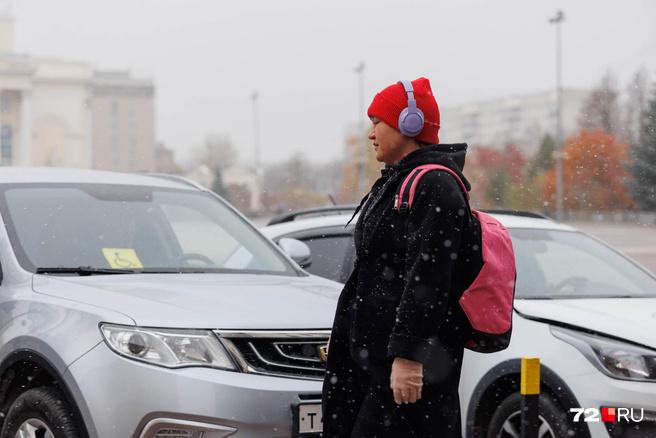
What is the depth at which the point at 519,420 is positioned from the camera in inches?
223

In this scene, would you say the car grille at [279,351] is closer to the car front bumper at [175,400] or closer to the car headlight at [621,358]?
the car front bumper at [175,400]

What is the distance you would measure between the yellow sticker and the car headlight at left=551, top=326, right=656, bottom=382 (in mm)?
2160

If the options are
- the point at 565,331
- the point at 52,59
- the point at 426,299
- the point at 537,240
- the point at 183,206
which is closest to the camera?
the point at 426,299

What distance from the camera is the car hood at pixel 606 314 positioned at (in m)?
5.53

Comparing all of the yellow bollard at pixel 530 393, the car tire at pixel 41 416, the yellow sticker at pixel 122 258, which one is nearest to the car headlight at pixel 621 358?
the yellow bollard at pixel 530 393

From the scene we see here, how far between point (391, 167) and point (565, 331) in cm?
222

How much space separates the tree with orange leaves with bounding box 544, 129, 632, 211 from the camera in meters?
52.0

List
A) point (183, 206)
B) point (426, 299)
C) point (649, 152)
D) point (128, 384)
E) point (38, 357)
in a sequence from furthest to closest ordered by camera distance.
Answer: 1. point (649, 152)
2. point (183, 206)
3. point (38, 357)
4. point (128, 384)
5. point (426, 299)

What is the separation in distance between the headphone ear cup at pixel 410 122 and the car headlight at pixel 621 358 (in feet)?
7.04

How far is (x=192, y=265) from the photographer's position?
5.98 meters

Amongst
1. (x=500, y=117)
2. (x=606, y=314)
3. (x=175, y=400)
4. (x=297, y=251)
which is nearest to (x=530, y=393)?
(x=175, y=400)

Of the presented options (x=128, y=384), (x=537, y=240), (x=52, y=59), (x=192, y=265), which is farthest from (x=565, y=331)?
(x=52, y=59)

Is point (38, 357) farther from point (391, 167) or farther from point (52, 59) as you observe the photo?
point (52, 59)

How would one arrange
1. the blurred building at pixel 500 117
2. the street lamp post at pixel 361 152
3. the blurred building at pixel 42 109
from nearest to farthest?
the street lamp post at pixel 361 152
the blurred building at pixel 42 109
the blurred building at pixel 500 117
